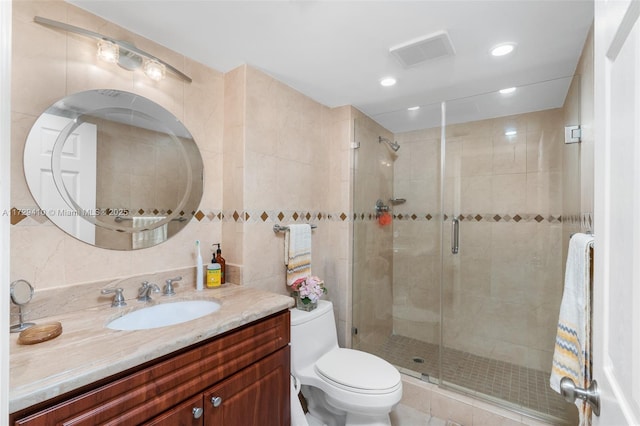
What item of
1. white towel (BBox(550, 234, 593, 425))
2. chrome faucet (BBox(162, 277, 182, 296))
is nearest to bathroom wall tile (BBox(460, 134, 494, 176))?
white towel (BBox(550, 234, 593, 425))

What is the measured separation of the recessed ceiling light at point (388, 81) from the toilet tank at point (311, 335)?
1.61 metres

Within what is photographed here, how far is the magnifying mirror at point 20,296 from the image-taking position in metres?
1.03

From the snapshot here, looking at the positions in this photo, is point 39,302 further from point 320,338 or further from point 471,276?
point 471,276

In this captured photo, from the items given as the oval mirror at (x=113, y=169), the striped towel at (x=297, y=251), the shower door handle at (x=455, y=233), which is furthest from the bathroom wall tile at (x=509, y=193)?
the oval mirror at (x=113, y=169)

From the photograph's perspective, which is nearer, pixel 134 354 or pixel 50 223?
pixel 134 354

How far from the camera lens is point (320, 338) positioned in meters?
1.86

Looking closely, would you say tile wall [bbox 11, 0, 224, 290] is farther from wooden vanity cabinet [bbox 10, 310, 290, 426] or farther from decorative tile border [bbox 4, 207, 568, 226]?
wooden vanity cabinet [bbox 10, 310, 290, 426]

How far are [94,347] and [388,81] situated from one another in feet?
6.97

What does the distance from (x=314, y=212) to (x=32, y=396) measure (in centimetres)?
184

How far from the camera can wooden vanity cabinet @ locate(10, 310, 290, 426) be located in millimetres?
780

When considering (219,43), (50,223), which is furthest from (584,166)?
(50,223)

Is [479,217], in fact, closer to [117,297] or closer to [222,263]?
[222,263]

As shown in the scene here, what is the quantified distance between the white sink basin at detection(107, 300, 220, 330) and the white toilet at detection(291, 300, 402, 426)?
1.75 ft

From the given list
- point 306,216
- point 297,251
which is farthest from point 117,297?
point 306,216
